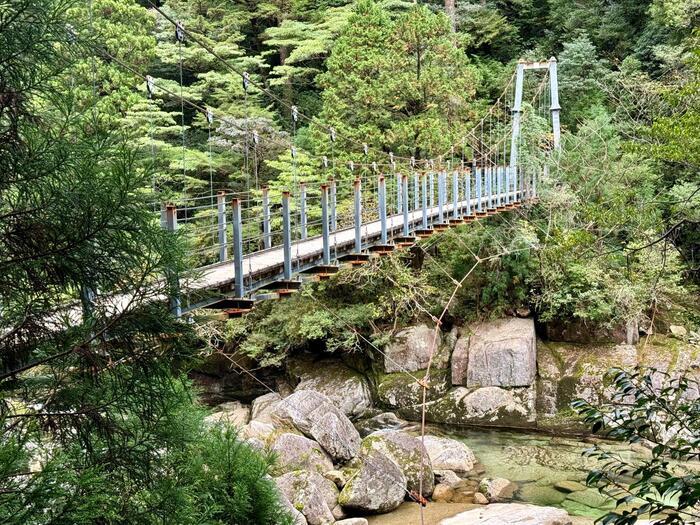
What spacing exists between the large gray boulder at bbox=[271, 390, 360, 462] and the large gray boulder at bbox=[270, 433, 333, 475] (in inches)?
6.7

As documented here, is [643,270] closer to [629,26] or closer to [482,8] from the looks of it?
[629,26]

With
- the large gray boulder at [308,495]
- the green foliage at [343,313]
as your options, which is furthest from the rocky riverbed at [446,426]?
the green foliage at [343,313]

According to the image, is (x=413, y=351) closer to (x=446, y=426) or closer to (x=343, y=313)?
(x=343, y=313)

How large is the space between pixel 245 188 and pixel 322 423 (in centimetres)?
496

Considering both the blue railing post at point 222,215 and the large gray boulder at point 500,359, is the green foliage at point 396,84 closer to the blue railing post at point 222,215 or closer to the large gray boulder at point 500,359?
the large gray boulder at point 500,359

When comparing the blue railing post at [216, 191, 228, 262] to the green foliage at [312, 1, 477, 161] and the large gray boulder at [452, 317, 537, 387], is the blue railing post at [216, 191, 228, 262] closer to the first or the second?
the large gray boulder at [452, 317, 537, 387]

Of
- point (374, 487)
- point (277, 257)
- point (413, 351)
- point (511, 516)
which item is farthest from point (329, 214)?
point (511, 516)

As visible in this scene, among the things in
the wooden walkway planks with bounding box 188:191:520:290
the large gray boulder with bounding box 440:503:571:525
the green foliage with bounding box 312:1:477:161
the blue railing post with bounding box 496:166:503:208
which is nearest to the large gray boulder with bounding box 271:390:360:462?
Answer: the large gray boulder with bounding box 440:503:571:525

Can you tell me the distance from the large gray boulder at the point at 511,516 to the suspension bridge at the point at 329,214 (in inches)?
80.0

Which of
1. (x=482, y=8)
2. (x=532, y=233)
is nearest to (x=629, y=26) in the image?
Result: (x=482, y=8)

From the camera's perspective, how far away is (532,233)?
874 cm

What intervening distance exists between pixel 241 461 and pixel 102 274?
2.23 m

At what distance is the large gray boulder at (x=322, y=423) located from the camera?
6.04 m

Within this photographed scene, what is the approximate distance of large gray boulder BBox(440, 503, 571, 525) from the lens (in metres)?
4.86
